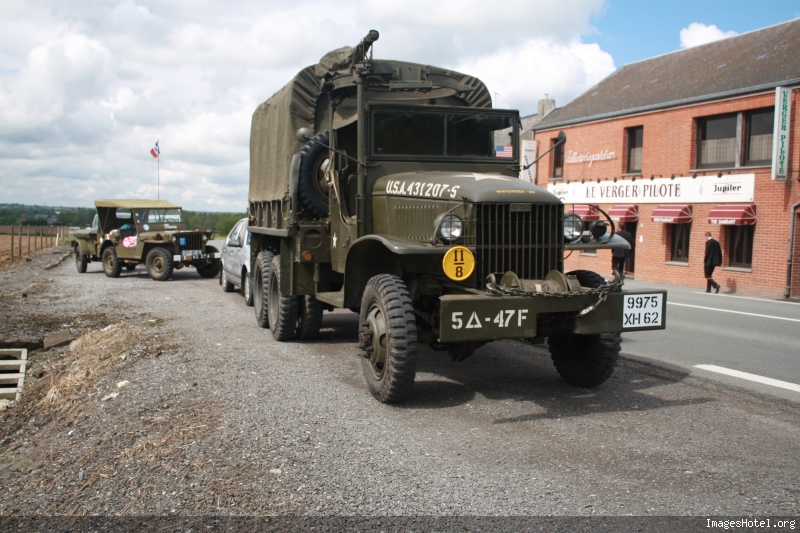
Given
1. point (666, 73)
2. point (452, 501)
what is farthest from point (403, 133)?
point (666, 73)

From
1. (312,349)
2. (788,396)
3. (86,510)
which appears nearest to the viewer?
(86,510)

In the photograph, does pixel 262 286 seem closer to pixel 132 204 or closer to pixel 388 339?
pixel 388 339

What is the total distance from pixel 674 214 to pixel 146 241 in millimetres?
15705

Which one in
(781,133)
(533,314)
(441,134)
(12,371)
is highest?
(781,133)

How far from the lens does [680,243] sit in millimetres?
22094

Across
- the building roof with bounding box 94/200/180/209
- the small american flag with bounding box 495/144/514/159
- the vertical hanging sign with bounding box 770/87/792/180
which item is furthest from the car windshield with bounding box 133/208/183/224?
the vertical hanging sign with bounding box 770/87/792/180

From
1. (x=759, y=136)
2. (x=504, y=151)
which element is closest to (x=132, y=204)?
(x=504, y=151)

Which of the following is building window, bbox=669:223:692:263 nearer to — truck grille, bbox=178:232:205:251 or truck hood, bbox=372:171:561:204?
truck grille, bbox=178:232:205:251

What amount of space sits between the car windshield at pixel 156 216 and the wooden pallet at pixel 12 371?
9.98 meters

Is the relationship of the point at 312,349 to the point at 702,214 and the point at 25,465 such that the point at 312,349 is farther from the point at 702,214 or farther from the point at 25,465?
the point at 702,214

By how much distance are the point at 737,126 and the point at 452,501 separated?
19570mm

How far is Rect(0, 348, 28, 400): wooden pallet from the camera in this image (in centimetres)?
843

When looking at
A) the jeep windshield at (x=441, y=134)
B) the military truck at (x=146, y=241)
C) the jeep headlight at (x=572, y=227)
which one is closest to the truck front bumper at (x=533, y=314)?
the jeep headlight at (x=572, y=227)

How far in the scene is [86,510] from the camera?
3883 millimetres
